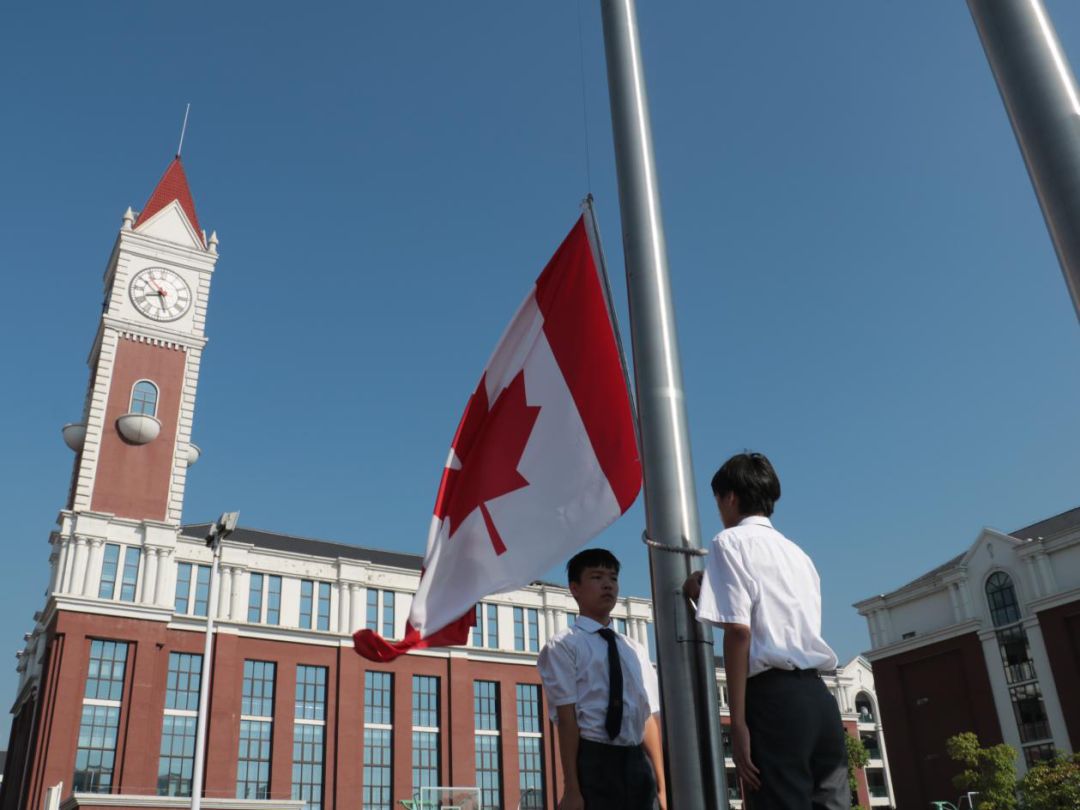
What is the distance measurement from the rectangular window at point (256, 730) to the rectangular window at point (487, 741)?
378 inches

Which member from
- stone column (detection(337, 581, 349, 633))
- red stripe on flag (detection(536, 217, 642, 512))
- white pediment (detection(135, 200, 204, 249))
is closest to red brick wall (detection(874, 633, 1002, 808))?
stone column (detection(337, 581, 349, 633))

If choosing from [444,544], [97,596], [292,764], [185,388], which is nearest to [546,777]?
[292,764]

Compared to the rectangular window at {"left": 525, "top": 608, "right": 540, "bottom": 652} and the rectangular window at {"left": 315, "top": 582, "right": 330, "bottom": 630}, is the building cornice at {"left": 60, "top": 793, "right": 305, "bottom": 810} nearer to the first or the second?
the rectangular window at {"left": 315, "top": 582, "right": 330, "bottom": 630}

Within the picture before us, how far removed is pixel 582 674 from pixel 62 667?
36.5 meters

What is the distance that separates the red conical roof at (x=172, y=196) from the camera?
45750 millimetres

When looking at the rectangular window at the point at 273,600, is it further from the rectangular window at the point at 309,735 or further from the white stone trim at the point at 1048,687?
the white stone trim at the point at 1048,687

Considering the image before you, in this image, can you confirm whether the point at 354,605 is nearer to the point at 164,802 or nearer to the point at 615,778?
the point at 164,802

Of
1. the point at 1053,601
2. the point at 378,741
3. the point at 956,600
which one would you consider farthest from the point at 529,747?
the point at 1053,601

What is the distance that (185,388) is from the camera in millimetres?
42562

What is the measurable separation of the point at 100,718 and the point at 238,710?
17.5 ft

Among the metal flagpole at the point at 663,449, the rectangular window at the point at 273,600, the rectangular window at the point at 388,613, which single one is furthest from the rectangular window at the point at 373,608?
the metal flagpole at the point at 663,449

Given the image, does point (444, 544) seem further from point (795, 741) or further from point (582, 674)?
point (795, 741)

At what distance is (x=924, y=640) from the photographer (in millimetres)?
49094

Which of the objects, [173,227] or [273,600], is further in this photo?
[173,227]
